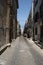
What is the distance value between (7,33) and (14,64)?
67.4 ft

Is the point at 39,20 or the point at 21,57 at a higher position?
the point at 39,20

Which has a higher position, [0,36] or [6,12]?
[6,12]

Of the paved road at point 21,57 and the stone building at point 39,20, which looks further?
the stone building at point 39,20

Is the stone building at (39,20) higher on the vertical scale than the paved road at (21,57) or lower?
higher

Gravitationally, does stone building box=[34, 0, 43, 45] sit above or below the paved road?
above

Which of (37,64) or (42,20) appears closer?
(37,64)

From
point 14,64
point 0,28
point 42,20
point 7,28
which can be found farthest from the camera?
point 42,20

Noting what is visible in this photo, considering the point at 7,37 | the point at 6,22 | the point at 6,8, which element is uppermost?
the point at 6,8

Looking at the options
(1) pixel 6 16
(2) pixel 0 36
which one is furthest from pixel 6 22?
(2) pixel 0 36

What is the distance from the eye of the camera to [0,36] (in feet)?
82.9

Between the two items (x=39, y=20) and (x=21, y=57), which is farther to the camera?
(x=39, y=20)

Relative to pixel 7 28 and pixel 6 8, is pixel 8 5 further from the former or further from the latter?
pixel 7 28

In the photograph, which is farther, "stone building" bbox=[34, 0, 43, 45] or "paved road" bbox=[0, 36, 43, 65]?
"stone building" bbox=[34, 0, 43, 45]

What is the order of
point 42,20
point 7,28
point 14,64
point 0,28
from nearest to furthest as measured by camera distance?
point 14,64 < point 0,28 < point 7,28 < point 42,20
